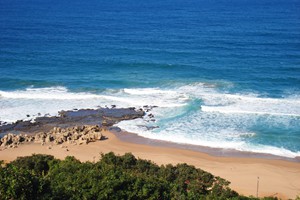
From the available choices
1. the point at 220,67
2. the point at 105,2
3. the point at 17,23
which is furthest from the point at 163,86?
the point at 105,2

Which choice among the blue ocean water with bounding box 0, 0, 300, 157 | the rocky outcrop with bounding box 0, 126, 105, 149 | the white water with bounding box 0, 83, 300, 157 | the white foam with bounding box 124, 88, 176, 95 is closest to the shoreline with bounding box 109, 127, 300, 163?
the white water with bounding box 0, 83, 300, 157

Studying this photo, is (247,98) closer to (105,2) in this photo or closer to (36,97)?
(36,97)

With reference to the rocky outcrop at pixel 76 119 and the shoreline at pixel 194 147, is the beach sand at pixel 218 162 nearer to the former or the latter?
the shoreline at pixel 194 147

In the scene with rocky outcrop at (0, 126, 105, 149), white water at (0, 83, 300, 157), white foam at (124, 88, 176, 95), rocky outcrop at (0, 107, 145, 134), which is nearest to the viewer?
rocky outcrop at (0, 126, 105, 149)

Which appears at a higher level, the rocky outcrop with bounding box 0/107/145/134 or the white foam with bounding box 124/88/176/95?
the white foam with bounding box 124/88/176/95

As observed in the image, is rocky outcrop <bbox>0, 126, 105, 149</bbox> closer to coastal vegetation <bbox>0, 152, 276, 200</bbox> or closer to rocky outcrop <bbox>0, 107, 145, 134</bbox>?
rocky outcrop <bbox>0, 107, 145, 134</bbox>

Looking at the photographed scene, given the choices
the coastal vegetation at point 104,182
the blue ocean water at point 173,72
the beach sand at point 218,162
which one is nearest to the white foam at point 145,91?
the blue ocean water at point 173,72

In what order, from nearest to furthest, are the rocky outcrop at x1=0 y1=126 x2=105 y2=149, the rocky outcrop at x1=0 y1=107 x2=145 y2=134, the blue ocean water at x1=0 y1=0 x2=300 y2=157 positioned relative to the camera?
the rocky outcrop at x1=0 y1=126 x2=105 y2=149 → the blue ocean water at x1=0 y1=0 x2=300 y2=157 → the rocky outcrop at x1=0 y1=107 x2=145 y2=134

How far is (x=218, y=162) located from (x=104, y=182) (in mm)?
15062

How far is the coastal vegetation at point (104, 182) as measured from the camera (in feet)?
55.7

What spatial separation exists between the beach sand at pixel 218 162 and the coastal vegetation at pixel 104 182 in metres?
5.06

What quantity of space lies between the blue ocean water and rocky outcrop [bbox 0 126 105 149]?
14.0 ft

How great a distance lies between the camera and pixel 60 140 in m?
35.7

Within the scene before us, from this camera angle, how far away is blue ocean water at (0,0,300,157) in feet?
129
